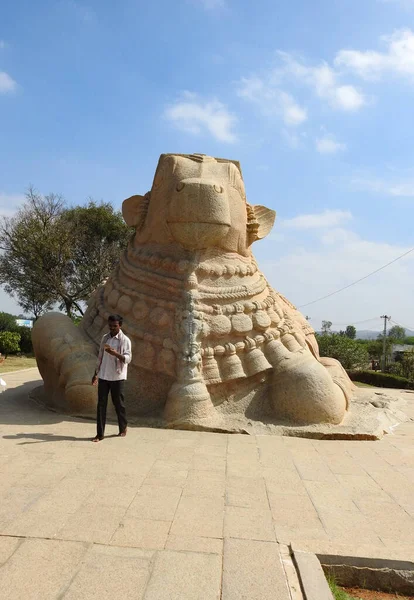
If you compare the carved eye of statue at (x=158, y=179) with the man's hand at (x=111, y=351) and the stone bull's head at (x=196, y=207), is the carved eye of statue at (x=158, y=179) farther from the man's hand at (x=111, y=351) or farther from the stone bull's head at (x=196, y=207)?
the man's hand at (x=111, y=351)

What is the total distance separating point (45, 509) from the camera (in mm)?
2961

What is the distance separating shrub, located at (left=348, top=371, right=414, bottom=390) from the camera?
17.0 m

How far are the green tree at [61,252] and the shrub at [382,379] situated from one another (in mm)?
11095

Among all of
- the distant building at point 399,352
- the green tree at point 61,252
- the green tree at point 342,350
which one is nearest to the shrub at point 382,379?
the green tree at point 342,350

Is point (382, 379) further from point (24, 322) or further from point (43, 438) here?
point (24, 322)

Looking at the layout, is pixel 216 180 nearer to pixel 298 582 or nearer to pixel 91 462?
pixel 91 462

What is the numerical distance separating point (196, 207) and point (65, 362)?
2242 millimetres

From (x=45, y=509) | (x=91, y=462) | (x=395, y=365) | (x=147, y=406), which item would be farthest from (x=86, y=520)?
(x=395, y=365)

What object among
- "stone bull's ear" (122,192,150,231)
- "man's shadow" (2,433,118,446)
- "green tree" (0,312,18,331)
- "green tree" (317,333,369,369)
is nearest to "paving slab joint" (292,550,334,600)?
"man's shadow" (2,433,118,446)

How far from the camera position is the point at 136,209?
649 cm

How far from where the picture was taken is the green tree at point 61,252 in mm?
21266

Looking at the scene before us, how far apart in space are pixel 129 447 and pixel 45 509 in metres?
1.49

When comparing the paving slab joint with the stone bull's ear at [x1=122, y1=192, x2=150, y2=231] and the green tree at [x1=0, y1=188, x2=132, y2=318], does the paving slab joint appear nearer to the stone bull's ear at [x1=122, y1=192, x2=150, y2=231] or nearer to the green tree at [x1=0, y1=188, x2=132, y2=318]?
the stone bull's ear at [x1=122, y1=192, x2=150, y2=231]

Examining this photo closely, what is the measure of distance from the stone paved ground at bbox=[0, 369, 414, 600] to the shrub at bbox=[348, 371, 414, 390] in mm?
12824
